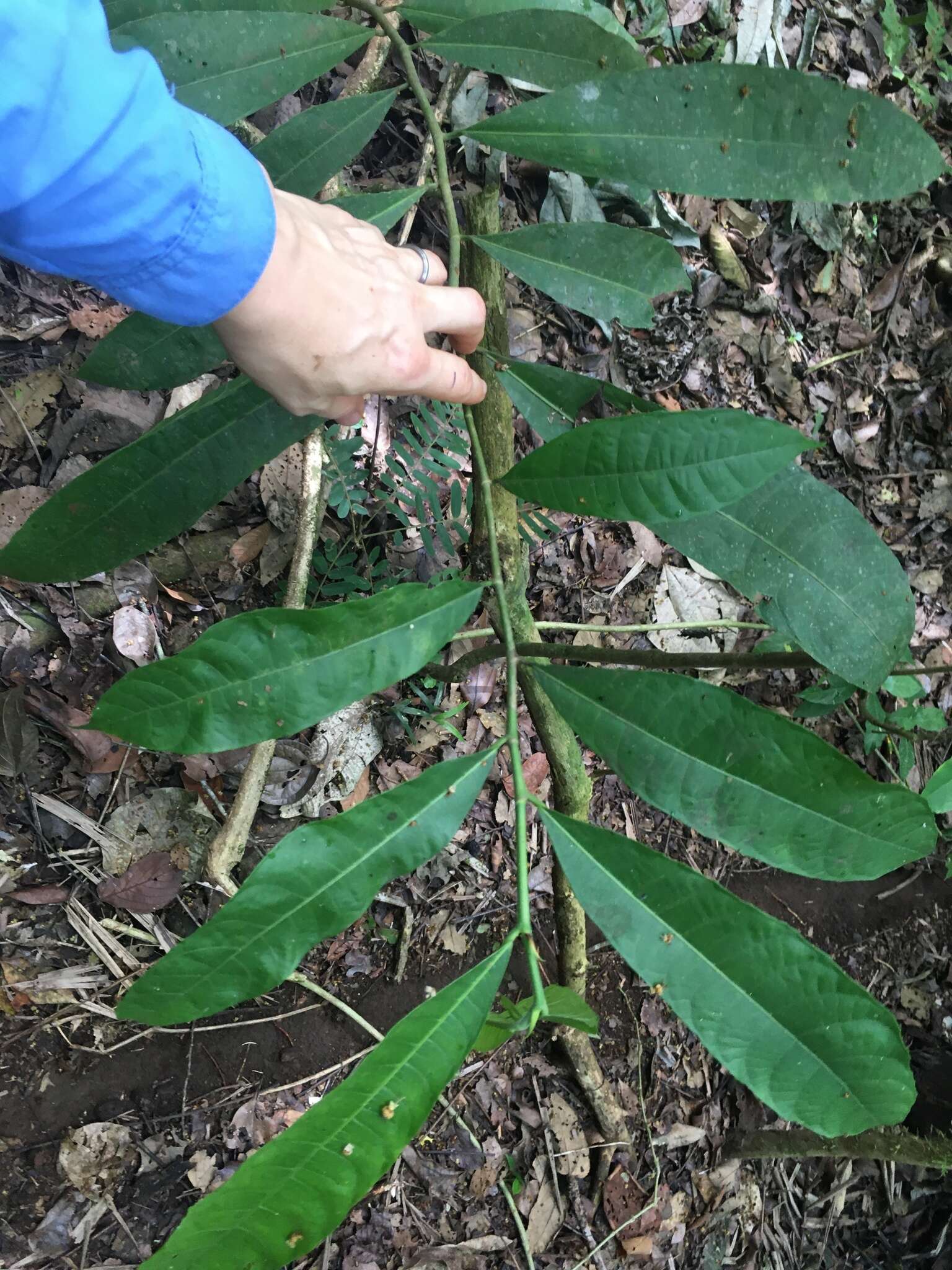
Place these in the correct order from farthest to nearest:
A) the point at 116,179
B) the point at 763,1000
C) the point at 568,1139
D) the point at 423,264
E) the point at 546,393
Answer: the point at 568,1139 < the point at 546,393 < the point at 423,264 < the point at 763,1000 < the point at 116,179

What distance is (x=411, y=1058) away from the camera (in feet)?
2.92

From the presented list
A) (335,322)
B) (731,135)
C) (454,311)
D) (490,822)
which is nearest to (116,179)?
(335,322)

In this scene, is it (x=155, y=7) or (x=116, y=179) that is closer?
(x=116, y=179)

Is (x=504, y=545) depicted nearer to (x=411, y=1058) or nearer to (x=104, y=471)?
(x=104, y=471)

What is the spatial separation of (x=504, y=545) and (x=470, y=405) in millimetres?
262

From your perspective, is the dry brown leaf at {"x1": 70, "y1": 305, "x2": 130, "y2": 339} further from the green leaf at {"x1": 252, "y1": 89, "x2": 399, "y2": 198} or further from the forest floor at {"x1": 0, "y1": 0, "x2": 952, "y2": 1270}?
the green leaf at {"x1": 252, "y1": 89, "x2": 399, "y2": 198}

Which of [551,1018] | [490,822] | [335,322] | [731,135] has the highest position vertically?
[731,135]

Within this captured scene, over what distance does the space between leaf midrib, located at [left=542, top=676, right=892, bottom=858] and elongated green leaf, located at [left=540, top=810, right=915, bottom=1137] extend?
0.44ft

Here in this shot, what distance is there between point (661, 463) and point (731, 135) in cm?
60

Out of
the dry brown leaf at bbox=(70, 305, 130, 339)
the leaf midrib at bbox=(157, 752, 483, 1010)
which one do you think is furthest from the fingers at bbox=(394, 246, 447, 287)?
the dry brown leaf at bbox=(70, 305, 130, 339)

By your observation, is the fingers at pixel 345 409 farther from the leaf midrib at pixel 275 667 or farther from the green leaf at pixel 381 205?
the green leaf at pixel 381 205

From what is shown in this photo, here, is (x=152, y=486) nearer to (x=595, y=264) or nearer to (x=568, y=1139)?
(x=595, y=264)

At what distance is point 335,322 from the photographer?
3.15 feet

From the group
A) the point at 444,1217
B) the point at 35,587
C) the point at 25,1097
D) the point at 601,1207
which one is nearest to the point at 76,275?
the point at 35,587
